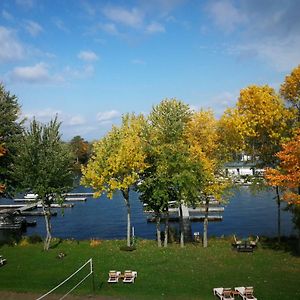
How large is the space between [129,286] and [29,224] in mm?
42557

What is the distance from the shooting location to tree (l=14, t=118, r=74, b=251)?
30.3 metres

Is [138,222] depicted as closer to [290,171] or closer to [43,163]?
[43,163]

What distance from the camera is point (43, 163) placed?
30188mm

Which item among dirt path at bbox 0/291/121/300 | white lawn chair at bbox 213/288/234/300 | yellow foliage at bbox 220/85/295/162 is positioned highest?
yellow foliage at bbox 220/85/295/162

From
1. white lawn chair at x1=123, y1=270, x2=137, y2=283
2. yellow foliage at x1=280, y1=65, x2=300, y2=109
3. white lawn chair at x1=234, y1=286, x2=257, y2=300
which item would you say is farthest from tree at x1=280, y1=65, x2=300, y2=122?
white lawn chair at x1=123, y1=270, x2=137, y2=283

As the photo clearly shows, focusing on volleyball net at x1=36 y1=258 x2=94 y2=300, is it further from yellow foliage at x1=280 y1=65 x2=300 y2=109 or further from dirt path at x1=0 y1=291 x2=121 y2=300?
yellow foliage at x1=280 y1=65 x2=300 y2=109

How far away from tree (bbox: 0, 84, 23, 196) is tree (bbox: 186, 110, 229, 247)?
1555 centimetres

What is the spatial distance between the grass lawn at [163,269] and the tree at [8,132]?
6158 millimetres

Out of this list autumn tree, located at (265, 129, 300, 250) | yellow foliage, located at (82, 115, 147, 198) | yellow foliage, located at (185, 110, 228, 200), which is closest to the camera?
autumn tree, located at (265, 129, 300, 250)

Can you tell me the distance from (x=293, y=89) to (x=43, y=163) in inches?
757

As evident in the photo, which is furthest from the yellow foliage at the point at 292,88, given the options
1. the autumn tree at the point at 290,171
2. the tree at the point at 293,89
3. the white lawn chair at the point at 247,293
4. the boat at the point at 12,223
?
the boat at the point at 12,223

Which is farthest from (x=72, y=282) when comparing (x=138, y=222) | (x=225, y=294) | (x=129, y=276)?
(x=138, y=222)

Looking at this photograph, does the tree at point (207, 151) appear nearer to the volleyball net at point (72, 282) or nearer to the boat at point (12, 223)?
the volleyball net at point (72, 282)

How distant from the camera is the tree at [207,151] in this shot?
3109cm
